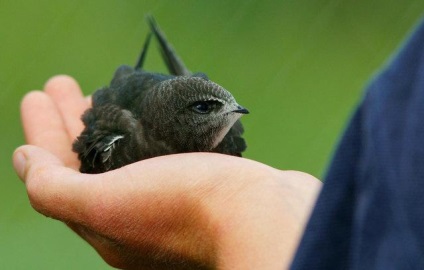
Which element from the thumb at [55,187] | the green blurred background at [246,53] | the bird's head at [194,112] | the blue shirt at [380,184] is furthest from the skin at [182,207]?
the green blurred background at [246,53]

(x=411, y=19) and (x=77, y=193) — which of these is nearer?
(x=77, y=193)

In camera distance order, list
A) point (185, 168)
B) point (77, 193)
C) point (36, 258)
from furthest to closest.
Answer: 1. point (36, 258)
2. point (77, 193)
3. point (185, 168)

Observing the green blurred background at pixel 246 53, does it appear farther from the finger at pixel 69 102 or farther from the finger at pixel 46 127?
the finger at pixel 46 127

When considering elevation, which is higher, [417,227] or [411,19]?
[411,19]

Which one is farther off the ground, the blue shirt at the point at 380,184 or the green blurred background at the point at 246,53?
the blue shirt at the point at 380,184

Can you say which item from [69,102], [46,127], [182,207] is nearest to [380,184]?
[182,207]

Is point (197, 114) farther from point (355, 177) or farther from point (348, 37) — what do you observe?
point (348, 37)

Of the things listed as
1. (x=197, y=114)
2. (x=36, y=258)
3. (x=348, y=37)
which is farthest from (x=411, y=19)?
(x=197, y=114)
